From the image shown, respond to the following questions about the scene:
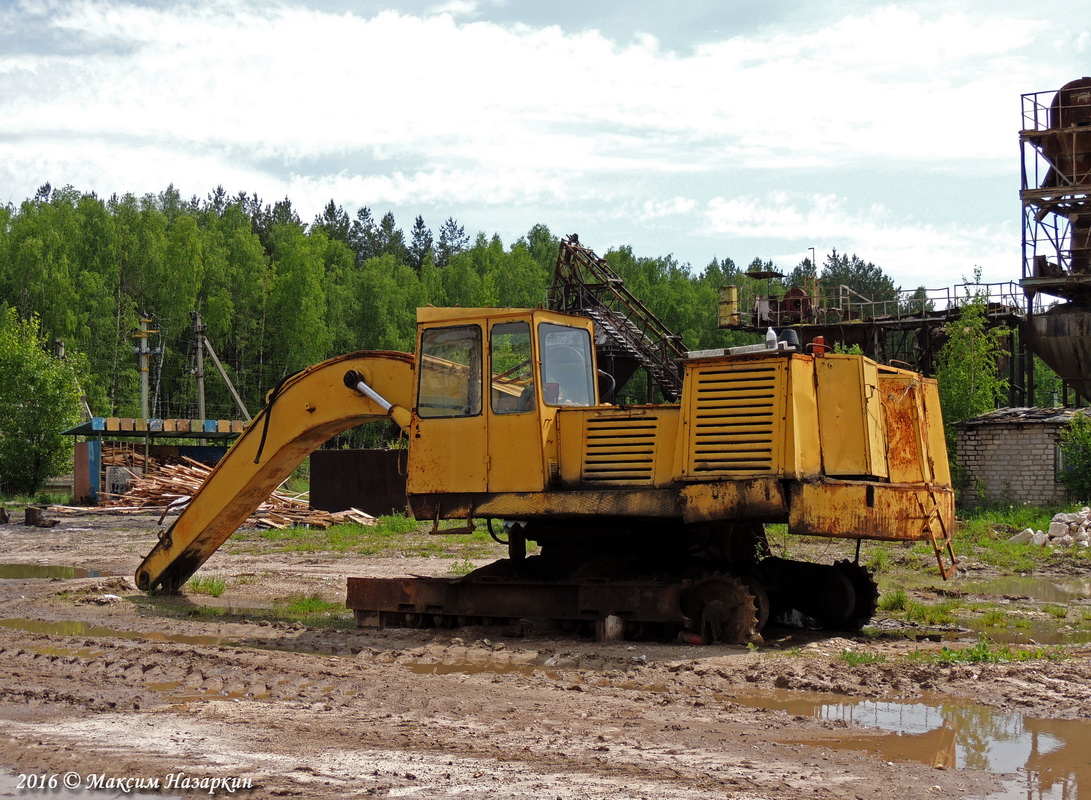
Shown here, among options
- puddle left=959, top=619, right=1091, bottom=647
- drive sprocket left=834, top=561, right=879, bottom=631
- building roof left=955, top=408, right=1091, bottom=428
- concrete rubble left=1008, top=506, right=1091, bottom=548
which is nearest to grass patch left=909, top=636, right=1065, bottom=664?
puddle left=959, top=619, right=1091, bottom=647

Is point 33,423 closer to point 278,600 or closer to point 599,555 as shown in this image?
point 278,600

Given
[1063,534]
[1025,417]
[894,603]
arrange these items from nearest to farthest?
1. [894,603]
2. [1063,534]
3. [1025,417]

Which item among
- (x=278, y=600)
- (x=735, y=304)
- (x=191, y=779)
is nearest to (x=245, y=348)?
(x=735, y=304)

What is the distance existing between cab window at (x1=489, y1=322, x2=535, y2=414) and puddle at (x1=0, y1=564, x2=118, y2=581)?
8.80 meters

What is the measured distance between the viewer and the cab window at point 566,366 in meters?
10.4

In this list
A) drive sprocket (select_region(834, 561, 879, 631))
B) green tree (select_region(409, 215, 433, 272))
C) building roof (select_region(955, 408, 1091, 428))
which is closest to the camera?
drive sprocket (select_region(834, 561, 879, 631))

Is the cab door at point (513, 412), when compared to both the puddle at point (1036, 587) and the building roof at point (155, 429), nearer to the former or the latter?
the puddle at point (1036, 587)

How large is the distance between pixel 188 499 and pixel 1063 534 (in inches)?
662

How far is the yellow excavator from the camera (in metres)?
9.34

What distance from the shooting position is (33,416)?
37.9 metres

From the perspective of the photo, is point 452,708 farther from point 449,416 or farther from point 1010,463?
point 1010,463

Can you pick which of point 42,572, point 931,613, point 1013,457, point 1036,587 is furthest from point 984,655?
point 1013,457

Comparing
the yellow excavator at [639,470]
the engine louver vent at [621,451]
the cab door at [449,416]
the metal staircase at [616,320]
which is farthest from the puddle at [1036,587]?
the metal staircase at [616,320]

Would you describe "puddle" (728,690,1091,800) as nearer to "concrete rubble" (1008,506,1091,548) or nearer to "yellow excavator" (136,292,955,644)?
"yellow excavator" (136,292,955,644)
